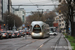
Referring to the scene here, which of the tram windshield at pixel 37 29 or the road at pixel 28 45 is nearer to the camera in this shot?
the road at pixel 28 45

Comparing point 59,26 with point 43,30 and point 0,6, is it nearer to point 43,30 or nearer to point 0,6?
point 0,6

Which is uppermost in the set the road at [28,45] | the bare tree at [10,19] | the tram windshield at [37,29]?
the bare tree at [10,19]

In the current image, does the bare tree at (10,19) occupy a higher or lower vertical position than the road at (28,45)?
higher

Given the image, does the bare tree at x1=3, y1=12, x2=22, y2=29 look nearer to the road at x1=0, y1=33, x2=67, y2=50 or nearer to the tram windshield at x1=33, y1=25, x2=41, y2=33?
the tram windshield at x1=33, y1=25, x2=41, y2=33

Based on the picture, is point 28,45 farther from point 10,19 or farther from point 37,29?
point 10,19

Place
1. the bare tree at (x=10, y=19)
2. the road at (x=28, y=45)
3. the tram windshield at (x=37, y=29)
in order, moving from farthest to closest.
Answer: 1. the bare tree at (x=10, y=19)
2. the tram windshield at (x=37, y=29)
3. the road at (x=28, y=45)

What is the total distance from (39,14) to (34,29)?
5143 centimetres

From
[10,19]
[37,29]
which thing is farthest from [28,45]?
[10,19]

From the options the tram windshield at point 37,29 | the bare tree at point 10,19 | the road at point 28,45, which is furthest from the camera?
the bare tree at point 10,19

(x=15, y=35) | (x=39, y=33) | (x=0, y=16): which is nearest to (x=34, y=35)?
(x=39, y=33)

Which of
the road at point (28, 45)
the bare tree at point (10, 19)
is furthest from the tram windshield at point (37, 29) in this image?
the bare tree at point (10, 19)

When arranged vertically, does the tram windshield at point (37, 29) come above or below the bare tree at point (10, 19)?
below

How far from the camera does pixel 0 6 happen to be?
87062mm

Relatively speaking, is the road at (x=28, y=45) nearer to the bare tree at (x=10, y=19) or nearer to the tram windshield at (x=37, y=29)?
the tram windshield at (x=37, y=29)
